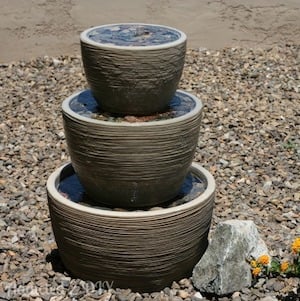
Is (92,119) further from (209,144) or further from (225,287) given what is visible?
(209,144)

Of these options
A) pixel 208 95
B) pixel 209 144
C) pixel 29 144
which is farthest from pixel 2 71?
pixel 209 144

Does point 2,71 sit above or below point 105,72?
below

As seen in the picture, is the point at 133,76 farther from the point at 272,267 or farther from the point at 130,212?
the point at 272,267

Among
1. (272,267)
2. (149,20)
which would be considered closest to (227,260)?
(272,267)

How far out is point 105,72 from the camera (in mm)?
2865

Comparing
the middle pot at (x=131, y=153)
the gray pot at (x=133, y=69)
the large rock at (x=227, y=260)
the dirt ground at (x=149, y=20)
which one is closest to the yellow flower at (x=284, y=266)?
the large rock at (x=227, y=260)

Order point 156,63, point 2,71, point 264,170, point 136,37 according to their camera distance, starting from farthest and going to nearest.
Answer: point 2,71 < point 264,170 < point 136,37 < point 156,63

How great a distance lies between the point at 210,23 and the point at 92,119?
156 inches

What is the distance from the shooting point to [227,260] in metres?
2.95

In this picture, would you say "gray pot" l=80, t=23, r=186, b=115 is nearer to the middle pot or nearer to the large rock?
the middle pot

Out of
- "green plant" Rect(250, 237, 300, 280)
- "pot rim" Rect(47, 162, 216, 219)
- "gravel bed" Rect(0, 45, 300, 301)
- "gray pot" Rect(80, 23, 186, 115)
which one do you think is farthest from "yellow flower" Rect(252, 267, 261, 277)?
"gray pot" Rect(80, 23, 186, 115)

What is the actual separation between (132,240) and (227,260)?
474 mm

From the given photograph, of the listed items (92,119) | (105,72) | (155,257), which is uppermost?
(105,72)

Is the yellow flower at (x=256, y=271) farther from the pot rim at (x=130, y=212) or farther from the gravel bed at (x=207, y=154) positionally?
the pot rim at (x=130, y=212)
